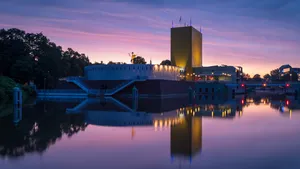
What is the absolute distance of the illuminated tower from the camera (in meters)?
79.1

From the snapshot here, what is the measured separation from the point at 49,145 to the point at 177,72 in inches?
2338

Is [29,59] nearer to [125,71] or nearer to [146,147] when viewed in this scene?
[125,71]

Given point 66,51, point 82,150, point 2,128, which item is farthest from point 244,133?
point 66,51

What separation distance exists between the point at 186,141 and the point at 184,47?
231 feet

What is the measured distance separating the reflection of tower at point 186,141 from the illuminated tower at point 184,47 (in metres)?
66.1

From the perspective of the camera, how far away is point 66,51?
78.9m

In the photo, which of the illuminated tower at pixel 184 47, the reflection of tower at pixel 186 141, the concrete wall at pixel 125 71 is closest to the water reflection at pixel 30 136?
the reflection of tower at pixel 186 141

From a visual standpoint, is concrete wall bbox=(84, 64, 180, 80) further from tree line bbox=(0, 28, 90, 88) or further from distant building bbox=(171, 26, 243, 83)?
distant building bbox=(171, 26, 243, 83)

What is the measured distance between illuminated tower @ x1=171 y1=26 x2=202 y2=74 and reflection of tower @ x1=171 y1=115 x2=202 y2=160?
66100mm

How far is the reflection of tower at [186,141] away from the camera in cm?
906

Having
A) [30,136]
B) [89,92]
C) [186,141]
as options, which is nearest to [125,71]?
[89,92]

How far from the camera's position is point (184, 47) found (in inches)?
3137

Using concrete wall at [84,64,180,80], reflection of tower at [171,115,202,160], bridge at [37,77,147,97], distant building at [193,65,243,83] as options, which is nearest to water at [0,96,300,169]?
reflection of tower at [171,115,202,160]

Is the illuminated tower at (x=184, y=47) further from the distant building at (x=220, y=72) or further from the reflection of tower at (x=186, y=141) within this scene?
the reflection of tower at (x=186, y=141)
